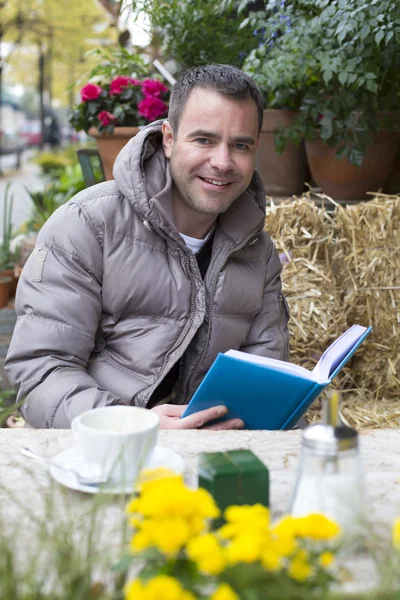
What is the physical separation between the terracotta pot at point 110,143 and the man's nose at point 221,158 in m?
1.91

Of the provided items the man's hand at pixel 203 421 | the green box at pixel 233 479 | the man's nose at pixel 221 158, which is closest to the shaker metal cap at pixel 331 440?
the green box at pixel 233 479

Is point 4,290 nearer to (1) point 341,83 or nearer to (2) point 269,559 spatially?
(1) point 341,83

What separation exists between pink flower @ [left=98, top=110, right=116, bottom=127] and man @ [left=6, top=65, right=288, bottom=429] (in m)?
1.82

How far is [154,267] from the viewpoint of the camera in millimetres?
2301

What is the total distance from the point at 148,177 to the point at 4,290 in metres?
3.74

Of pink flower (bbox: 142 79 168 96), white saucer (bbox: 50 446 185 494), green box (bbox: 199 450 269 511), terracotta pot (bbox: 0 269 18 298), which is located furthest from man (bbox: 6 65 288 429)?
terracotta pot (bbox: 0 269 18 298)

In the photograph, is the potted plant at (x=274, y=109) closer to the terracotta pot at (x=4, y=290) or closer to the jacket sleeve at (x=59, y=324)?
the jacket sleeve at (x=59, y=324)

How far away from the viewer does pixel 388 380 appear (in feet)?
12.0

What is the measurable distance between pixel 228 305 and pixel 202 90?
2.21 feet

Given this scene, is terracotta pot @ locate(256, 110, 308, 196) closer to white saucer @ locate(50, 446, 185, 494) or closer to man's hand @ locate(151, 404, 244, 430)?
man's hand @ locate(151, 404, 244, 430)

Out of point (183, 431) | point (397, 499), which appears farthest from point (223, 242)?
point (397, 499)

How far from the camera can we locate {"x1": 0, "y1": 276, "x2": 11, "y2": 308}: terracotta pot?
5.83 meters

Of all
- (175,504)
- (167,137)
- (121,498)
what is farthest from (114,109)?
(175,504)

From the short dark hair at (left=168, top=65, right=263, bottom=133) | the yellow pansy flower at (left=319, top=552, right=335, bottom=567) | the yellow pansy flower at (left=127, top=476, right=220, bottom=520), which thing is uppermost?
the short dark hair at (left=168, top=65, right=263, bottom=133)
